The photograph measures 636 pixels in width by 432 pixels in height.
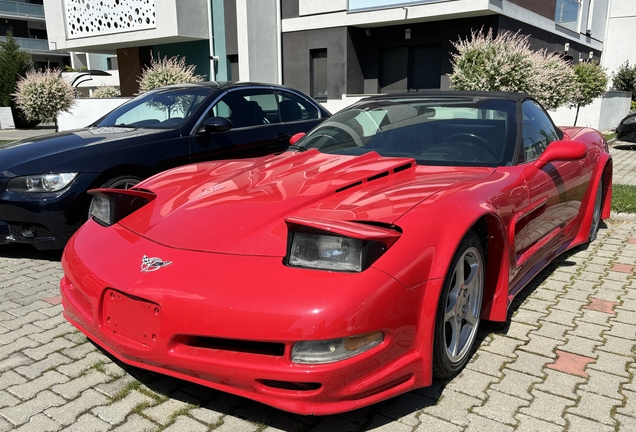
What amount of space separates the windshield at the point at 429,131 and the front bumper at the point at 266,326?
4.85 ft

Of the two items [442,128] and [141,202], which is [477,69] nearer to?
[442,128]

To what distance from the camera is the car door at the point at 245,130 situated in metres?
5.36

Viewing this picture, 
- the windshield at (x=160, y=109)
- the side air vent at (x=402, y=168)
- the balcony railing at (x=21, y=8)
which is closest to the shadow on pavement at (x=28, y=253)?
the windshield at (x=160, y=109)

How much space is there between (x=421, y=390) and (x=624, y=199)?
5247mm

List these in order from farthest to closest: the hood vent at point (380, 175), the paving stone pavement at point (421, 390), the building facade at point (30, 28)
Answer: the building facade at point (30, 28), the hood vent at point (380, 175), the paving stone pavement at point (421, 390)

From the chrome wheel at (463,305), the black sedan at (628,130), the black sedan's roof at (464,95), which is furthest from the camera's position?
the black sedan at (628,130)

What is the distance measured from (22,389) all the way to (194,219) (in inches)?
46.7

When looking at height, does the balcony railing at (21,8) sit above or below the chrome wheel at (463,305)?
above

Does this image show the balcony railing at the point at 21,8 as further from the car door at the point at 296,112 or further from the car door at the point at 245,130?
the car door at the point at 245,130

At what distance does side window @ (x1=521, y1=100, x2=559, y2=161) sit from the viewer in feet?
11.7

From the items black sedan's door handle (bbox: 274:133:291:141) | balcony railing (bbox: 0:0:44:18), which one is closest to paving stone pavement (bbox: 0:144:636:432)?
black sedan's door handle (bbox: 274:133:291:141)

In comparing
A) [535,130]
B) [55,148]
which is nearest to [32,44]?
[55,148]

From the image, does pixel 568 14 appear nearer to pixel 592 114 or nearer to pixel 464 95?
pixel 592 114

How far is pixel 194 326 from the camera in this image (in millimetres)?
2111
